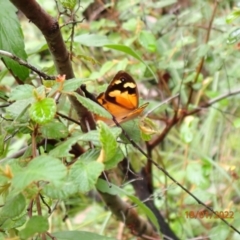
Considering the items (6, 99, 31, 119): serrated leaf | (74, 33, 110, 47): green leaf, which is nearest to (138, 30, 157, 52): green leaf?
(74, 33, 110, 47): green leaf

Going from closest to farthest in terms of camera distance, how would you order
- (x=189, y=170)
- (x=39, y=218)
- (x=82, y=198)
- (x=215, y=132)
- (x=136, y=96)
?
1. (x=39, y=218)
2. (x=136, y=96)
3. (x=189, y=170)
4. (x=82, y=198)
5. (x=215, y=132)

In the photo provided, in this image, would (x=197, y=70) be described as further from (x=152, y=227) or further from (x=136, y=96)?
(x=136, y=96)

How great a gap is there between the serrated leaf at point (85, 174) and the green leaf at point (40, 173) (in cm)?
3

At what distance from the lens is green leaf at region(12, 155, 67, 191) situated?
1.22ft

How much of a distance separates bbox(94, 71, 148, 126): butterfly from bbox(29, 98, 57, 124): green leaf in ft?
0.43

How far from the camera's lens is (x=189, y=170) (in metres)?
0.98

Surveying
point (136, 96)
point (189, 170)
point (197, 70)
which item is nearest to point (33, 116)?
point (136, 96)

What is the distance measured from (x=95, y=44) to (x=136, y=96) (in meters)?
0.13

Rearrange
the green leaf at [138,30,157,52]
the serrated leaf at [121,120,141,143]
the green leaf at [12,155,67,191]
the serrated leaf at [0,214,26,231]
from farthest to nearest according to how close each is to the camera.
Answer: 1. the green leaf at [138,30,157,52]
2. the serrated leaf at [121,120,141,143]
3. the serrated leaf at [0,214,26,231]
4. the green leaf at [12,155,67,191]

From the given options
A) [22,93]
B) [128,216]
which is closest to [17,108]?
[22,93]

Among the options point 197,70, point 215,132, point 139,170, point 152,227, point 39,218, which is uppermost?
point 39,218

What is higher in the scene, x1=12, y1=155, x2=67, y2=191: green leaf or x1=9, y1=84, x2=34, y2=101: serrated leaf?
x1=9, y1=84, x2=34, y2=101: serrated leaf

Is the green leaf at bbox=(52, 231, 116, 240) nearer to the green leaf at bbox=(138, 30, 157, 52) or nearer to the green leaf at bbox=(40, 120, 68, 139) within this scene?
the green leaf at bbox=(40, 120, 68, 139)

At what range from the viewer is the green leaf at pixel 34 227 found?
16.3 inches
